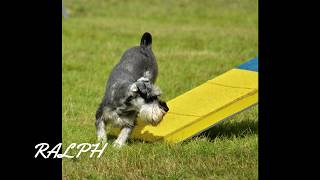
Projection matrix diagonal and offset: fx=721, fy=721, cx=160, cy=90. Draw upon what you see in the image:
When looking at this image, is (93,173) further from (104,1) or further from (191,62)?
(104,1)

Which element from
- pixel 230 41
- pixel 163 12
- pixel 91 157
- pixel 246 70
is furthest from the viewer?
pixel 163 12

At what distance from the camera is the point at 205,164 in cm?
784

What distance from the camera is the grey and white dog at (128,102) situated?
27.5 feet

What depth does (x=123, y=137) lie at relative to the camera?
861cm

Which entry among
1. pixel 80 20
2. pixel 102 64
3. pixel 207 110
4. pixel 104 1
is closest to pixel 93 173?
pixel 207 110

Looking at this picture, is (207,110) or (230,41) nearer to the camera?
(207,110)

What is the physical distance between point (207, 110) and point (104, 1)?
16.5 metres

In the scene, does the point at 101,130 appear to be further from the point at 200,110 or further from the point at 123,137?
the point at 200,110

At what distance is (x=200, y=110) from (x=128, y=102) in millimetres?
936

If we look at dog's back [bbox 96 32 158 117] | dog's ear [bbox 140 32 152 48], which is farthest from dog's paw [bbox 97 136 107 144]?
dog's ear [bbox 140 32 152 48]

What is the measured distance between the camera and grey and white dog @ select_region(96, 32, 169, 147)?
837 cm

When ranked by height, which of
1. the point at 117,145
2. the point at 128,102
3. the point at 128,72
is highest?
the point at 128,72

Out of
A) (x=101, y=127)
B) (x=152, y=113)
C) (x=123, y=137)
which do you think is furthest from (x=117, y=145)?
(x=152, y=113)

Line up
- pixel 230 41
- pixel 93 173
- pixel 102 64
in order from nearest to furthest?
1. pixel 93 173
2. pixel 102 64
3. pixel 230 41
